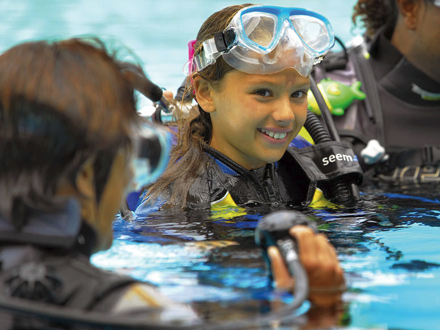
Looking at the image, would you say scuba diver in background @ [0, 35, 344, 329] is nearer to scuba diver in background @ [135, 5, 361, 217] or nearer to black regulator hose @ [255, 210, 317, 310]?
black regulator hose @ [255, 210, 317, 310]

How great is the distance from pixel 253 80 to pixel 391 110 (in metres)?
1.87

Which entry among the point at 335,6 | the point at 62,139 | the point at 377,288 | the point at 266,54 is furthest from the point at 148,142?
the point at 335,6

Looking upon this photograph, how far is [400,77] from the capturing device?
4492 mm

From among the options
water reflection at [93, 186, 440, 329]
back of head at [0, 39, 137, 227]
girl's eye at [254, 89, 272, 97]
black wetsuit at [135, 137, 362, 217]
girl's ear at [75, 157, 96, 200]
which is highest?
girl's eye at [254, 89, 272, 97]

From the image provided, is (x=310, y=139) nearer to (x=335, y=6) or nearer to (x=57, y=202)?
(x=57, y=202)

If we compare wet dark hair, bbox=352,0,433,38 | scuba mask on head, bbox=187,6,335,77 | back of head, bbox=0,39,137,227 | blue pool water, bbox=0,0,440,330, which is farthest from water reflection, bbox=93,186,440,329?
wet dark hair, bbox=352,0,433,38

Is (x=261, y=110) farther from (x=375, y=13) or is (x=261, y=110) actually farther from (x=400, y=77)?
(x=375, y=13)

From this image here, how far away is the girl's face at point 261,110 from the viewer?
A: 2.86 m

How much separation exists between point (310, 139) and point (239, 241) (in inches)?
60.8

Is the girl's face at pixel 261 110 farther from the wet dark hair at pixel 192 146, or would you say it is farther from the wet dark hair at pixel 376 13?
the wet dark hair at pixel 376 13

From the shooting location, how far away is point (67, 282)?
137 centimetres

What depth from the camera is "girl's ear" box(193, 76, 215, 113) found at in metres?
3.07

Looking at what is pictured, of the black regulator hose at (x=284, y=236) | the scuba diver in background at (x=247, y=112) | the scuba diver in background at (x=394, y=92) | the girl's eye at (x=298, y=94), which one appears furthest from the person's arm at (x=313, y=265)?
the scuba diver in background at (x=394, y=92)

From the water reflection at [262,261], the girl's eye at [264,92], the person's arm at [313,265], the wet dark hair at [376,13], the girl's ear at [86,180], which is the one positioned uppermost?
the wet dark hair at [376,13]
